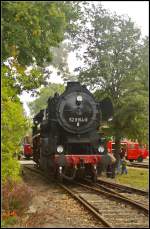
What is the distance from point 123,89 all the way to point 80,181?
227 inches

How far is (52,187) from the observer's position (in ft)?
67.8

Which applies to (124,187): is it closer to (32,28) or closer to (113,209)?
(113,209)

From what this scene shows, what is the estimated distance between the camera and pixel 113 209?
1423 cm

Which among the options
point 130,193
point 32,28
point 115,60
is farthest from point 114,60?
point 32,28

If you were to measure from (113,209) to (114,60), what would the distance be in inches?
530

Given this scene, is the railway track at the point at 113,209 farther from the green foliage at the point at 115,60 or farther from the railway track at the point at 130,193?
the green foliage at the point at 115,60

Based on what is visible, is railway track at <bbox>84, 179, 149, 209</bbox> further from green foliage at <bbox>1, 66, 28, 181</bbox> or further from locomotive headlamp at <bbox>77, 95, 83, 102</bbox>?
green foliage at <bbox>1, 66, 28, 181</bbox>

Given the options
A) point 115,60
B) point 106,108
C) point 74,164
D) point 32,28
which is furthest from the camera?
point 115,60

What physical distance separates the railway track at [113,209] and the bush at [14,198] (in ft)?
5.94

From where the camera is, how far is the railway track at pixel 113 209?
1202 centimetres

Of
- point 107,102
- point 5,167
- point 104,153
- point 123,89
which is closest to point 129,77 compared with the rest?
point 123,89

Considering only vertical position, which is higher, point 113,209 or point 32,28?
point 32,28

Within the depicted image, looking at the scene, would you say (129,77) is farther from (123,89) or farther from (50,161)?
(50,161)

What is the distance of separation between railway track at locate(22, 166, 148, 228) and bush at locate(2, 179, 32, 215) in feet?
5.92
